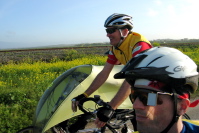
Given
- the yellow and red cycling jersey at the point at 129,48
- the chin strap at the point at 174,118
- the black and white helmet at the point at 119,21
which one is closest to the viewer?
the chin strap at the point at 174,118

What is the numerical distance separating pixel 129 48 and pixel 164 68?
1327 mm

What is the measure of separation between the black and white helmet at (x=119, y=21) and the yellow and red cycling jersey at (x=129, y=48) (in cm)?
18

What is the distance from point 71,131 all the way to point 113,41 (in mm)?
1394

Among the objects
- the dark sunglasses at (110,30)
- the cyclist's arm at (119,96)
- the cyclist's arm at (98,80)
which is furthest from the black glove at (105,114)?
the dark sunglasses at (110,30)

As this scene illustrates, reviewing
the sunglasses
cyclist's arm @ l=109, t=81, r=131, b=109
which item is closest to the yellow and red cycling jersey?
cyclist's arm @ l=109, t=81, r=131, b=109

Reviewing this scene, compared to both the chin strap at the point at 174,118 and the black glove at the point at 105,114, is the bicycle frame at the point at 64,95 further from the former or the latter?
the chin strap at the point at 174,118

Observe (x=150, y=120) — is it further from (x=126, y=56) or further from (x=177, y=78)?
(x=126, y=56)

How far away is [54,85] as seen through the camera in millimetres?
3260

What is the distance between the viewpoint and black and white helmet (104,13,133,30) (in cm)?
282

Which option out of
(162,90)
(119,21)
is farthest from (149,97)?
(119,21)

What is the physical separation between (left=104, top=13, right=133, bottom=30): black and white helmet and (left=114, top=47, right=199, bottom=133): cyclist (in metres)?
1.40

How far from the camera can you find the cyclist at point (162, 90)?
1.35m

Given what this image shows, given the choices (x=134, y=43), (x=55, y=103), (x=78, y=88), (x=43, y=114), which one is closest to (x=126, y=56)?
(x=134, y=43)

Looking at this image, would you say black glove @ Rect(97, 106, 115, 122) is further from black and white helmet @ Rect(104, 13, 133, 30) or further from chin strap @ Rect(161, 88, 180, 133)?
black and white helmet @ Rect(104, 13, 133, 30)
